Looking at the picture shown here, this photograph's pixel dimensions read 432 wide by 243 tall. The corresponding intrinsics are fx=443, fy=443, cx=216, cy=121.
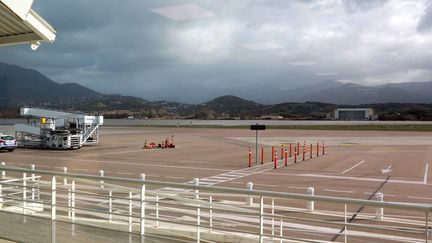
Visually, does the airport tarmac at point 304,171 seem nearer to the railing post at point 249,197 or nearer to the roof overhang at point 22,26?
the railing post at point 249,197

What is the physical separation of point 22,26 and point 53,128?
3633cm

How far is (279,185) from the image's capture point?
18109 mm

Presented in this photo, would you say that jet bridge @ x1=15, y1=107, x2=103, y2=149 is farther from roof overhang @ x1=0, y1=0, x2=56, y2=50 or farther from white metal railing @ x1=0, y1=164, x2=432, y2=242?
roof overhang @ x1=0, y1=0, x2=56, y2=50

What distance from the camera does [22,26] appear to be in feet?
23.2

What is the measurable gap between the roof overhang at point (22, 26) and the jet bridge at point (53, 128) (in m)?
33.0

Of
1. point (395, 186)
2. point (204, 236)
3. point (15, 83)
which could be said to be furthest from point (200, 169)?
point (15, 83)

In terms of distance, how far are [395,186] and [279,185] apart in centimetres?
480

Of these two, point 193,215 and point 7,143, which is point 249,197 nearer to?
point 193,215

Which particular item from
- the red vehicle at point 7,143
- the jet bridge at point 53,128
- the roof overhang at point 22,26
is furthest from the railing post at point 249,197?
the jet bridge at point 53,128

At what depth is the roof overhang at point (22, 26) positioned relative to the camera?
6.30 m

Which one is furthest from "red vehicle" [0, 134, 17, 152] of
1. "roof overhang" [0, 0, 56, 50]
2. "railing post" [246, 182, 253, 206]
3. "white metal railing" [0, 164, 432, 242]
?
"roof overhang" [0, 0, 56, 50]

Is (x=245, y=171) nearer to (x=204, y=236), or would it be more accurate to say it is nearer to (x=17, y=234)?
(x=204, y=236)

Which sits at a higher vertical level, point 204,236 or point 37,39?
point 37,39

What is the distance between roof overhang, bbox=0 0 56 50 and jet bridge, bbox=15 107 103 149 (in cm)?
3301
